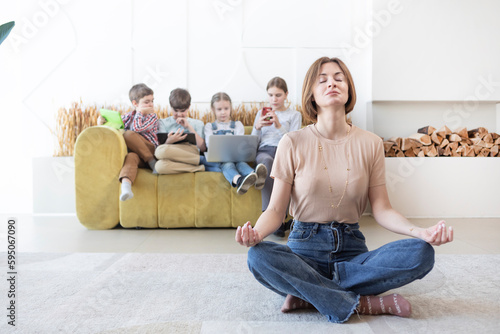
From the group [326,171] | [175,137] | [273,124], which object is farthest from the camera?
[273,124]

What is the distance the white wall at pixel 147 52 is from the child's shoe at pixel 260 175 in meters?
1.52

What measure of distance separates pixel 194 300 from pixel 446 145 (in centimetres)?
289

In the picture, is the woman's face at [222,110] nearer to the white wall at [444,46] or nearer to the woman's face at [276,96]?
the woman's face at [276,96]

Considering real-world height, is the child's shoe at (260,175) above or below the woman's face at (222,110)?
below

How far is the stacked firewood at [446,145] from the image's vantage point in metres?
3.56

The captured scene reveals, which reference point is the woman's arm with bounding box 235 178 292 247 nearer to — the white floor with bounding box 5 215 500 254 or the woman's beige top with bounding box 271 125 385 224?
the woman's beige top with bounding box 271 125 385 224

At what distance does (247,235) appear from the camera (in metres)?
1.20

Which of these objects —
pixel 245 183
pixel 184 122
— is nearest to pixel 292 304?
pixel 245 183

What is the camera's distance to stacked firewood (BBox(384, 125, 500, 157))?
140 inches

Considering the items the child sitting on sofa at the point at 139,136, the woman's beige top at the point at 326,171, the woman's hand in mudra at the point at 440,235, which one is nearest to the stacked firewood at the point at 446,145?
the child sitting on sofa at the point at 139,136

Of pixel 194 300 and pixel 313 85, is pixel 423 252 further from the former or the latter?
pixel 194 300

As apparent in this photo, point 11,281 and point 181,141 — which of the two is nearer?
point 11,281

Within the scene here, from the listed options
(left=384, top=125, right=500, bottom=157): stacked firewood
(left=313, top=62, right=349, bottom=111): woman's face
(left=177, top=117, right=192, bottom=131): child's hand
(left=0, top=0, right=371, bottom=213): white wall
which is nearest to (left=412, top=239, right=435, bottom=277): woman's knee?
(left=313, top=62, right=349, bottom=111): woman's face

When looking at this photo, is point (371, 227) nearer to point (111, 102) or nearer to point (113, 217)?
point (113, 217)
